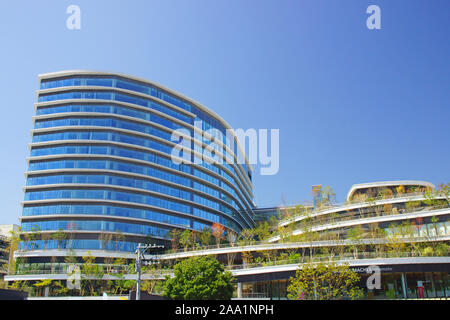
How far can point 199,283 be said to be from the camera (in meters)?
42.4

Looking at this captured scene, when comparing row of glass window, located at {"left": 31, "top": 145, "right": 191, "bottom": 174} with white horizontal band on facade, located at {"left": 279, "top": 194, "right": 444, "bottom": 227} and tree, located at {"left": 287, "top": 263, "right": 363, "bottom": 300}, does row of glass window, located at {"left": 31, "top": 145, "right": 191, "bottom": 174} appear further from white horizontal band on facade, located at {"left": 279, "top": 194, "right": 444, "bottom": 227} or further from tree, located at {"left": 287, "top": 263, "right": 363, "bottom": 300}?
tree, located at {"left": 287, "top": 263, "right": 363, "bottom": 300}

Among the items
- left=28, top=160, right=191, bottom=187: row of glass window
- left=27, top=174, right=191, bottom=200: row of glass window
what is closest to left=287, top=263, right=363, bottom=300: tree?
left=27, top=174, right=191, bottom=200: row of glass window

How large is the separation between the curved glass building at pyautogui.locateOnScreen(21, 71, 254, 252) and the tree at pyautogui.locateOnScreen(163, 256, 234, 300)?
95.1ft

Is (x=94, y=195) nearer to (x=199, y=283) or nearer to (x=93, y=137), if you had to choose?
(x=93, y=137)

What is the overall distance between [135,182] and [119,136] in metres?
9.26

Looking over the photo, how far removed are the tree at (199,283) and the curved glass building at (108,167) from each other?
28978mm

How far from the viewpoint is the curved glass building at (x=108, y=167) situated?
230ft

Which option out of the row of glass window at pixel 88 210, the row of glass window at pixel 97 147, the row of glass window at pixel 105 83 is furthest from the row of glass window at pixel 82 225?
the row of glass window at pixel 105 83

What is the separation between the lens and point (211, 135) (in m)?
90.9

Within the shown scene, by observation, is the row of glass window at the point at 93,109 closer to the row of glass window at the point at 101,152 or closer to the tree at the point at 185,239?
the row of glass window at the point at 101,152

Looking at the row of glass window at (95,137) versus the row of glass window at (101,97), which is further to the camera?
the row of glass window at (101,97)

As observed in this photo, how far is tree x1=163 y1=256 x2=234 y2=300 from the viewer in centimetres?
4172

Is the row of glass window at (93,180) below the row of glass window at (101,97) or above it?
below
